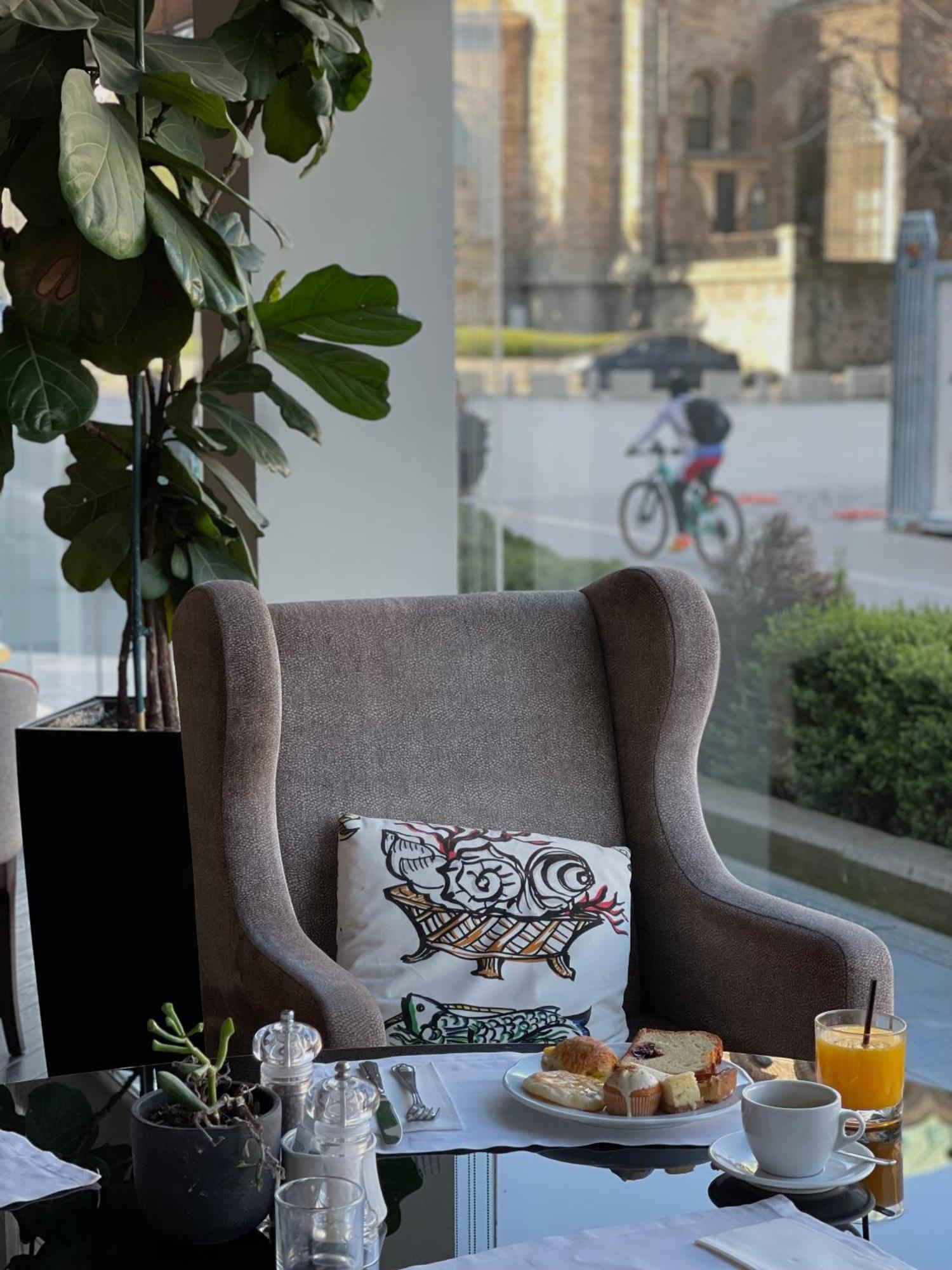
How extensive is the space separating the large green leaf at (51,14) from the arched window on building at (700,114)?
19.1 ft

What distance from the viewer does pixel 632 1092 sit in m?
1.32

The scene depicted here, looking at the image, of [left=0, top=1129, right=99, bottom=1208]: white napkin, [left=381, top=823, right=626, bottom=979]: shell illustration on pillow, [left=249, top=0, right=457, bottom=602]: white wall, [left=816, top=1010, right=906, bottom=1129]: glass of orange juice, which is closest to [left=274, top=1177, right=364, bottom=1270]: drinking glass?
[left=0, top=1129, right=99, bottom=1208]: white napkin

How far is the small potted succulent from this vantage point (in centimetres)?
110

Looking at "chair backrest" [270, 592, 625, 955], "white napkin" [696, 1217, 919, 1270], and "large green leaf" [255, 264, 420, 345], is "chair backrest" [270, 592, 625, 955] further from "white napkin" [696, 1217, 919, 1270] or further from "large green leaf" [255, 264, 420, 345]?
"white napkin" [696, 1217, 919, 1270]

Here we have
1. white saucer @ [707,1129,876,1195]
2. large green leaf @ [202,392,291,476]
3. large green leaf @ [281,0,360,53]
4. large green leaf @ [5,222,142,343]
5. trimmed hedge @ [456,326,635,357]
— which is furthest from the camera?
trimmed hedge @ [456,326,635,357]

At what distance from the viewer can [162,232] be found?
1913mm

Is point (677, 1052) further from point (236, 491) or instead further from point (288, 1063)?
point (236, 491)

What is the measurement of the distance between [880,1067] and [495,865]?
77 cm

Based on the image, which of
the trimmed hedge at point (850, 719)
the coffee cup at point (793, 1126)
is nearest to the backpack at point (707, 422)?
the trimmed hedge at point (850, 719)

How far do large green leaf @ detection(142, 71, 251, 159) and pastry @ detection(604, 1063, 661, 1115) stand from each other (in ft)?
4.10

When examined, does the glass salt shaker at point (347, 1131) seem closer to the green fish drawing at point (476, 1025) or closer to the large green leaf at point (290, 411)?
the green fish drawing at point (476, 1025)

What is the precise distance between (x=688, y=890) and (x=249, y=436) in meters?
0.97

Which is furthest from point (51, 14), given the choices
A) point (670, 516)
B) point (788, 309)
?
point (788, 309)

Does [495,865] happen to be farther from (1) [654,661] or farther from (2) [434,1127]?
(2) [434,1127]
